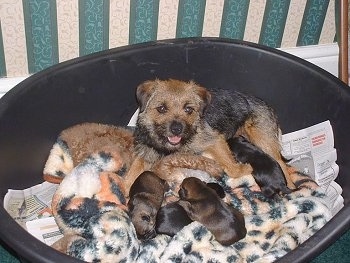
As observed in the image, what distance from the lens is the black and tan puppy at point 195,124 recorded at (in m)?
2.24

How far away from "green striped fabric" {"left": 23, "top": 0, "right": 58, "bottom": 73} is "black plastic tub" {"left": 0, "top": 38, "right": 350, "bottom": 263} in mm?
267

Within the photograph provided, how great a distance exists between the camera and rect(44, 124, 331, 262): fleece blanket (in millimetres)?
1950

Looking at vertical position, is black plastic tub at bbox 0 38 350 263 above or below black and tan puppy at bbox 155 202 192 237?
above

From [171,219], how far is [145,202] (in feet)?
0.45

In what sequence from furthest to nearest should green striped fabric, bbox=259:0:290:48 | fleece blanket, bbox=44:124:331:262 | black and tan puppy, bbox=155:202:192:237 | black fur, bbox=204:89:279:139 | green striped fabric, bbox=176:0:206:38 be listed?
green striped fabric, bbox=259:0:290:48 < green striped fabric, bbox=176:0:206:38 < black fur, bbox=204:89:279:139 < black and tan puppy, bbox=155:202:192:237 < fleece blanket, bbox=44:124:331:262

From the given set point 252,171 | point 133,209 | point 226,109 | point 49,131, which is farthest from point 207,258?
point 49,131

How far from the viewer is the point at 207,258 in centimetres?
196

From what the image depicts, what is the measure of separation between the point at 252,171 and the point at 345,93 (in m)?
0.56

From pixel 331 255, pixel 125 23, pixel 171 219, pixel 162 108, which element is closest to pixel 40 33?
pixel 125 23

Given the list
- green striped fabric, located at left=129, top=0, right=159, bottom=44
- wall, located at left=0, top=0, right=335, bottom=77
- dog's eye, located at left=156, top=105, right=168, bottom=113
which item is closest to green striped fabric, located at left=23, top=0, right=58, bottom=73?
wall, located at left=0, top=0, right=335, bottom=77

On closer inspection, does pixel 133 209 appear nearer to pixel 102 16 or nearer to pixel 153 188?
pixel 153 188

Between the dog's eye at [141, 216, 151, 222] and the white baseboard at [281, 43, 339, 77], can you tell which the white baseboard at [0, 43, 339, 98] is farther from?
the dog's eye at [141, 216, 151, 222]

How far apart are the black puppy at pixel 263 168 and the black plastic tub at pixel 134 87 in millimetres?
311

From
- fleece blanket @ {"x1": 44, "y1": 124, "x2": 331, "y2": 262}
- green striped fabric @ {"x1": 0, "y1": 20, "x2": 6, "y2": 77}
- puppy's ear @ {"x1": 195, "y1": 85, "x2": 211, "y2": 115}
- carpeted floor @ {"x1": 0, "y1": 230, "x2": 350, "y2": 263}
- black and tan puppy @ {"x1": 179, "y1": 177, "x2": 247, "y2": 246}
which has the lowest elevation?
carpeted floor @ {"x1": 0, "y1": 230, "x2": 350, "y2": 263}
